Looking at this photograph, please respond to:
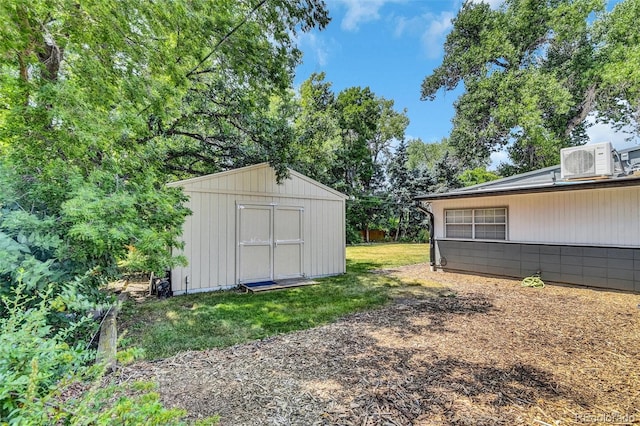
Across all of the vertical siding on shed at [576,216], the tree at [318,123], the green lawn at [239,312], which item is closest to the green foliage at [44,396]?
the green lawn at [239,312]

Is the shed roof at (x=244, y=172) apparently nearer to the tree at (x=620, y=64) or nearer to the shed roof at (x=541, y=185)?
the shed roof at (x=541, y=185)

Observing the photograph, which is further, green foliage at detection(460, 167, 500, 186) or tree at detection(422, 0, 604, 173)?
green foliage at detection(460, 167, 500, 186)

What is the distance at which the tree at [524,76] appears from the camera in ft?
52.4

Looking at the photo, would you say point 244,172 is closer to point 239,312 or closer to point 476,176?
point 239,312

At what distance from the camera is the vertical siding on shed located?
6.36 m

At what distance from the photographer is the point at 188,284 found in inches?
259

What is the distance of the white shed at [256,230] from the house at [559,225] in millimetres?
3280

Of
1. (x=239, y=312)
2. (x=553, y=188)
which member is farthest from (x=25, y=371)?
(x=553, y=188)

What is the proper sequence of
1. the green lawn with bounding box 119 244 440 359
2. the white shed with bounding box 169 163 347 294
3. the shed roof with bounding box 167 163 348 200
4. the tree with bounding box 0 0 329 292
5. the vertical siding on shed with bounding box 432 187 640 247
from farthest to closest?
1. the white shed with bounding box 169 163 347 294
2. the shed roof with bounding box 167 163 348 200
3. the vertical siding on shed with bounding box 432 187 640 247
4. the green lawn with bounding box 119 244 440 359
5. the tree with bounding box 0 0 329 292

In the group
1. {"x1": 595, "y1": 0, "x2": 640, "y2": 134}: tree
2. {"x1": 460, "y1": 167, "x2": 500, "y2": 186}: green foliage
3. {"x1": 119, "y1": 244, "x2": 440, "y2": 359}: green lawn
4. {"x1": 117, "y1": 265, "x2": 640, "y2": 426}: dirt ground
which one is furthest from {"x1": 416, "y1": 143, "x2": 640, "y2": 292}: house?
{"x1": 595, "y1": 0, "x2": 640, "y2": 134}: tree

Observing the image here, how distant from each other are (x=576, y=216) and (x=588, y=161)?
4.25 feet

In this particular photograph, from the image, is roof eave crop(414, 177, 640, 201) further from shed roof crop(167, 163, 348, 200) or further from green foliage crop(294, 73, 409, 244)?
green foliage crop(294, 73, 409, 244)

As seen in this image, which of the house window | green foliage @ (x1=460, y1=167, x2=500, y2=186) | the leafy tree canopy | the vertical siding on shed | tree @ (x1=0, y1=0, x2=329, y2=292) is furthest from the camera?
green foliage @ (x1=460, y1=167, x2=500, y2=186)

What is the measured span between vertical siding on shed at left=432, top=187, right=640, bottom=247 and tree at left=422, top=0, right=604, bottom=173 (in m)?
11.1
